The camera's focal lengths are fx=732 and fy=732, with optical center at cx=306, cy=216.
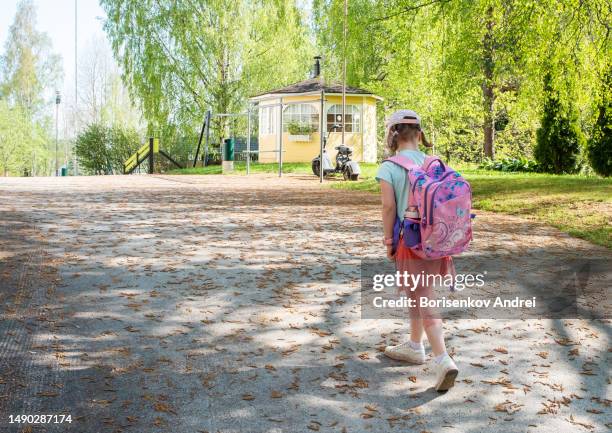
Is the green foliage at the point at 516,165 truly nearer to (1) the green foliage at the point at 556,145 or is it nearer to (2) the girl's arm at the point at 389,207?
(1) the green foliage at the point at 556,145

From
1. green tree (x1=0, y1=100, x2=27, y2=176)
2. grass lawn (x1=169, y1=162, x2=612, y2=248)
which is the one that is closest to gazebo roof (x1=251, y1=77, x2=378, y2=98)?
grass lawn (x1=169, y1=162, x2=612, y2=248)

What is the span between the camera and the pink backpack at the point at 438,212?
3.90 metres

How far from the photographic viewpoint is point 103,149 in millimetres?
38469

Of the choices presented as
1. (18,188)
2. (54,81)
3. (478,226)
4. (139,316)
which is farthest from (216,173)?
(54,81)

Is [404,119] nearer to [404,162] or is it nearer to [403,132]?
[403,132]

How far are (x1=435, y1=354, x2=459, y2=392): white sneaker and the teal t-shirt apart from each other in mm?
856

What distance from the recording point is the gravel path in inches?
152

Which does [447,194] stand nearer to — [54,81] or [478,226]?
[478,226]

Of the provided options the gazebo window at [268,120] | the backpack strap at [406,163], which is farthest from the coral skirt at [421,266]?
the gazebo window at [268,120]

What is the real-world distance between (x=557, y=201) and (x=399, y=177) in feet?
31.6

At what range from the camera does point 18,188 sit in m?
17.2

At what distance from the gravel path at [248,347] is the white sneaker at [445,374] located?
7cm

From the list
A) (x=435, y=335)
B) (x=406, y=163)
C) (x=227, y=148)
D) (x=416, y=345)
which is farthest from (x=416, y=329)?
(x=227, y=148)

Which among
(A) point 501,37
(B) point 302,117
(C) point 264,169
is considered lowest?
(C) point 264,169
